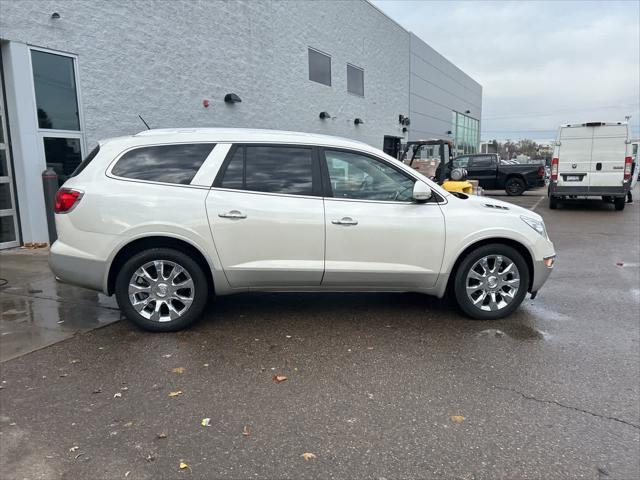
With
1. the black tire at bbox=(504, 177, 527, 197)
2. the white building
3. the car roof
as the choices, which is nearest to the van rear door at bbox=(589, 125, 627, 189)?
the black tire at bbox=(504, 177, 527, 197)

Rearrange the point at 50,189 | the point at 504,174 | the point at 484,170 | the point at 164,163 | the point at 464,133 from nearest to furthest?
the point at 164,163, the point at 50,189, the point at 504,174, the point at 484,170, the point at 464,133

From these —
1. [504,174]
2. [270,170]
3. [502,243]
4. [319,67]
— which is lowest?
[502,243]

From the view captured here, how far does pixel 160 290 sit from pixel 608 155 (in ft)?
47.4

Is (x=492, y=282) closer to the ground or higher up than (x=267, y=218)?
closer to the ground

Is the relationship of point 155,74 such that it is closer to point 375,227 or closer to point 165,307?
point 165,307

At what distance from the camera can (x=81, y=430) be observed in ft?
10.2

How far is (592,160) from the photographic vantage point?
1492 centimetres

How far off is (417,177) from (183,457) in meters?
3.22

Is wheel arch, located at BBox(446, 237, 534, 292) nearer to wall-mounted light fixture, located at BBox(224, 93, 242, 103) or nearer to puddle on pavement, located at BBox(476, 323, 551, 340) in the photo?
puddle on pavement, located at BBox(476, 323, 551, 340)

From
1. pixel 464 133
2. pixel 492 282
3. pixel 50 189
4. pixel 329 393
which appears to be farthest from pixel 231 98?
pixel 464 133

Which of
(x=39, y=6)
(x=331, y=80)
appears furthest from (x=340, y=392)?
(x=331, y=80)

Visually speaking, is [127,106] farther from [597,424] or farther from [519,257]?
[597,424]

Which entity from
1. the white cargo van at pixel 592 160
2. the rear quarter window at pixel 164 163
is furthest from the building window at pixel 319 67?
the rear quarter window at pixel 164 163

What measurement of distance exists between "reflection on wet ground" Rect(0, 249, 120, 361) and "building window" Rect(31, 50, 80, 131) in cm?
298
